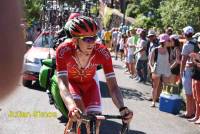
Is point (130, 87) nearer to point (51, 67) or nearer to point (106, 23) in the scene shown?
point (51, 67)

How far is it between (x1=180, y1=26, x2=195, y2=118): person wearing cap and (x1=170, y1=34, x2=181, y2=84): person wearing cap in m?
1.68

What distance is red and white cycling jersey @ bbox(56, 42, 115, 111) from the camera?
17.0 ft

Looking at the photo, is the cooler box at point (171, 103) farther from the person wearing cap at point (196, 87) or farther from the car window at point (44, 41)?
the car window at point (44, 41)

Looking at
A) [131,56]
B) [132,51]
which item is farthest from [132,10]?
[132,51]

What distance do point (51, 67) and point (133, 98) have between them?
412 cm

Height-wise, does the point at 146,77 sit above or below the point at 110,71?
below

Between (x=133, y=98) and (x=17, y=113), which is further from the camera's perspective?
(x=133, y=98)

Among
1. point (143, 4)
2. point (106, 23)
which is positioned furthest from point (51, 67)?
point (106, 23)

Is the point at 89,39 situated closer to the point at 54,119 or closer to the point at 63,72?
the point at 63,72

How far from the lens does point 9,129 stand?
333 inches

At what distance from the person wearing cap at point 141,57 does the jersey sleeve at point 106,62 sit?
10149 millimetres

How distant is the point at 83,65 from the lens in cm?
559

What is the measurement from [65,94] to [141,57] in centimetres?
1138

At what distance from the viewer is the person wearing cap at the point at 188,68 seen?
9922 millimetres
